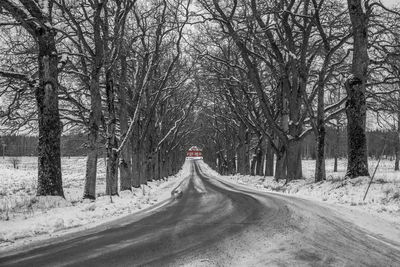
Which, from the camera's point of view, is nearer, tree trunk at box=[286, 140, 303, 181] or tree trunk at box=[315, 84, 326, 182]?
tree trunk at box=[315, 84, 326, 182]

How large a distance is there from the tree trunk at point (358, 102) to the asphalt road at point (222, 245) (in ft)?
17.6

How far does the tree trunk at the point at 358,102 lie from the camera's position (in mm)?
11727

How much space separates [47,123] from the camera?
10.1 meters

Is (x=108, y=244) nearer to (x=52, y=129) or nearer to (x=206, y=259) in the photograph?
(x=206, y=259)

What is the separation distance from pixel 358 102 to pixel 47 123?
32.9 feet

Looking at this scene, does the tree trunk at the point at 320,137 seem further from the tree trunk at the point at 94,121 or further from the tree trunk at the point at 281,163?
the tree trunk at the point at 94,121

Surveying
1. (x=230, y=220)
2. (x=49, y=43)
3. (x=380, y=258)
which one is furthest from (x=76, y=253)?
(x=49, y=43)

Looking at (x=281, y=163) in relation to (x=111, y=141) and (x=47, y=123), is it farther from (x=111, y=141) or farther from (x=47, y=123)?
(x=47, y=123)

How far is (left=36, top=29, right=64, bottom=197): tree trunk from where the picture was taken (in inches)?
395

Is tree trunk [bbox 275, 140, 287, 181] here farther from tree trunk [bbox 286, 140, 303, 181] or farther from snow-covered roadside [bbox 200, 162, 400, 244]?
snow-covered roadside [bbox 200, 162, 400, 244]

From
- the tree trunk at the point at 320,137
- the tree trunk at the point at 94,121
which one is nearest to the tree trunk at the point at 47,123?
the tree trunk at the point at 94,121

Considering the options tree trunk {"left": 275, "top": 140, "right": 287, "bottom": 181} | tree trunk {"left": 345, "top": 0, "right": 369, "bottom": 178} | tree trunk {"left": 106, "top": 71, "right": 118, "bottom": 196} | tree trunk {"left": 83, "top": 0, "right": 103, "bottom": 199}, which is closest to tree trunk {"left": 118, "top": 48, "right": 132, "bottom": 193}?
tree trunk {"left": 106, "top": 71, "right": 118, "bottom": 196}

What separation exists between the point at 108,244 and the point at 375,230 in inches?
179

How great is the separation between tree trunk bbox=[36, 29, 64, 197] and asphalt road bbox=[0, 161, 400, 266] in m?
4.01
